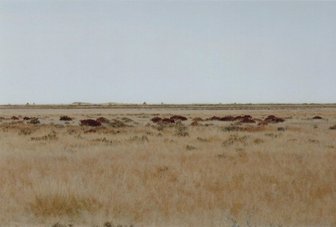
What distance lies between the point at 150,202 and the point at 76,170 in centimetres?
447

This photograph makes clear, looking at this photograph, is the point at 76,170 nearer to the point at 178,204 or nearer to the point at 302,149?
the point at 178,204

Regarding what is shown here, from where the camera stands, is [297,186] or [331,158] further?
[331,158]

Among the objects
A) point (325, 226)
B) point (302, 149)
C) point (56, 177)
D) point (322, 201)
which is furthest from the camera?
point (302, 149)

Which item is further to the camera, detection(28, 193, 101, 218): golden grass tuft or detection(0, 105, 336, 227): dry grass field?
detection(28, 193, 101, 218): golden grass tuft

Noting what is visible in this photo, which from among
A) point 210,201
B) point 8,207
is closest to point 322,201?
point 210,201

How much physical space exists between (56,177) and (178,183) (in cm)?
307

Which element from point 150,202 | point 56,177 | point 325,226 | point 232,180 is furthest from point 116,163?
point 325,226

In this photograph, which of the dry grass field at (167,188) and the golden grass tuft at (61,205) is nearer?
the dry grass field at (167,188)

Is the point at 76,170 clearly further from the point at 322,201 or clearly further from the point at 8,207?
the point at 322,201

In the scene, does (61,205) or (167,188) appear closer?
(61,205)

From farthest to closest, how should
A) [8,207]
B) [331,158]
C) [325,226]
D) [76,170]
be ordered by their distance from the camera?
[331,158], [76,170], [8,207], [325,226]

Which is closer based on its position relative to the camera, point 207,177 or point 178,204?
point 178,204

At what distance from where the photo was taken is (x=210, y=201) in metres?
10.2

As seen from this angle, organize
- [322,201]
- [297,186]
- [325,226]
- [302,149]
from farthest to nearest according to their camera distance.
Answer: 1. [302,149]
2. [297,186]
3. [322,201]
4. [325,226]
